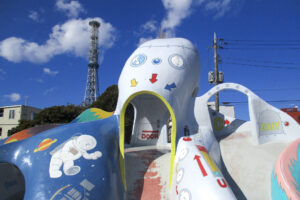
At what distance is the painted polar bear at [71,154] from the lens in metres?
5.27

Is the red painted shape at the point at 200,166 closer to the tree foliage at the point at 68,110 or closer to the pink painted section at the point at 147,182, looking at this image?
the pink painted section at the point at 147,182

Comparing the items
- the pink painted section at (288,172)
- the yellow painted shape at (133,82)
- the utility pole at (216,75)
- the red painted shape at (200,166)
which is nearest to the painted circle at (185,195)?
the red painted shape at (200,166)

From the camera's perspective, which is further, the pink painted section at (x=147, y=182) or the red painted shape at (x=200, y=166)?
the pink painted section at (x=147, y=182)

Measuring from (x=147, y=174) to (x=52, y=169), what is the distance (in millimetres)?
2669

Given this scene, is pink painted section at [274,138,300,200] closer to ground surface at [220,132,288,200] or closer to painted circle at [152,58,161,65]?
ground surface at [220,132,288,200]

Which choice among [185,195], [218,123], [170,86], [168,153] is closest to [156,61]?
[170,86]

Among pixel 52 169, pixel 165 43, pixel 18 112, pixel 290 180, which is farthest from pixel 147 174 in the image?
pixel 18 112

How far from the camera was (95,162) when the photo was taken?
18.3 ft

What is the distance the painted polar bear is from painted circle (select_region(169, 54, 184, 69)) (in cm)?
380

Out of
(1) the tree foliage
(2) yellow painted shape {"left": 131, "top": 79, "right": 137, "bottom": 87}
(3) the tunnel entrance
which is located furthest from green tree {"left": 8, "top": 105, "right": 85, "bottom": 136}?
(2) yellow painted shape {"left": 131, "top": 79, "right": 137, "bottom": 87}

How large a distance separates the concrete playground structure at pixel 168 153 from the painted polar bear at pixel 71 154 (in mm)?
24

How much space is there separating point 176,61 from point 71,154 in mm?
4692

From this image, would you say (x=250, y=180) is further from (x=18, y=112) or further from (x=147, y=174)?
(x=18, y=112)

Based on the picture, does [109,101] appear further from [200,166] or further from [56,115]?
[200,166]
